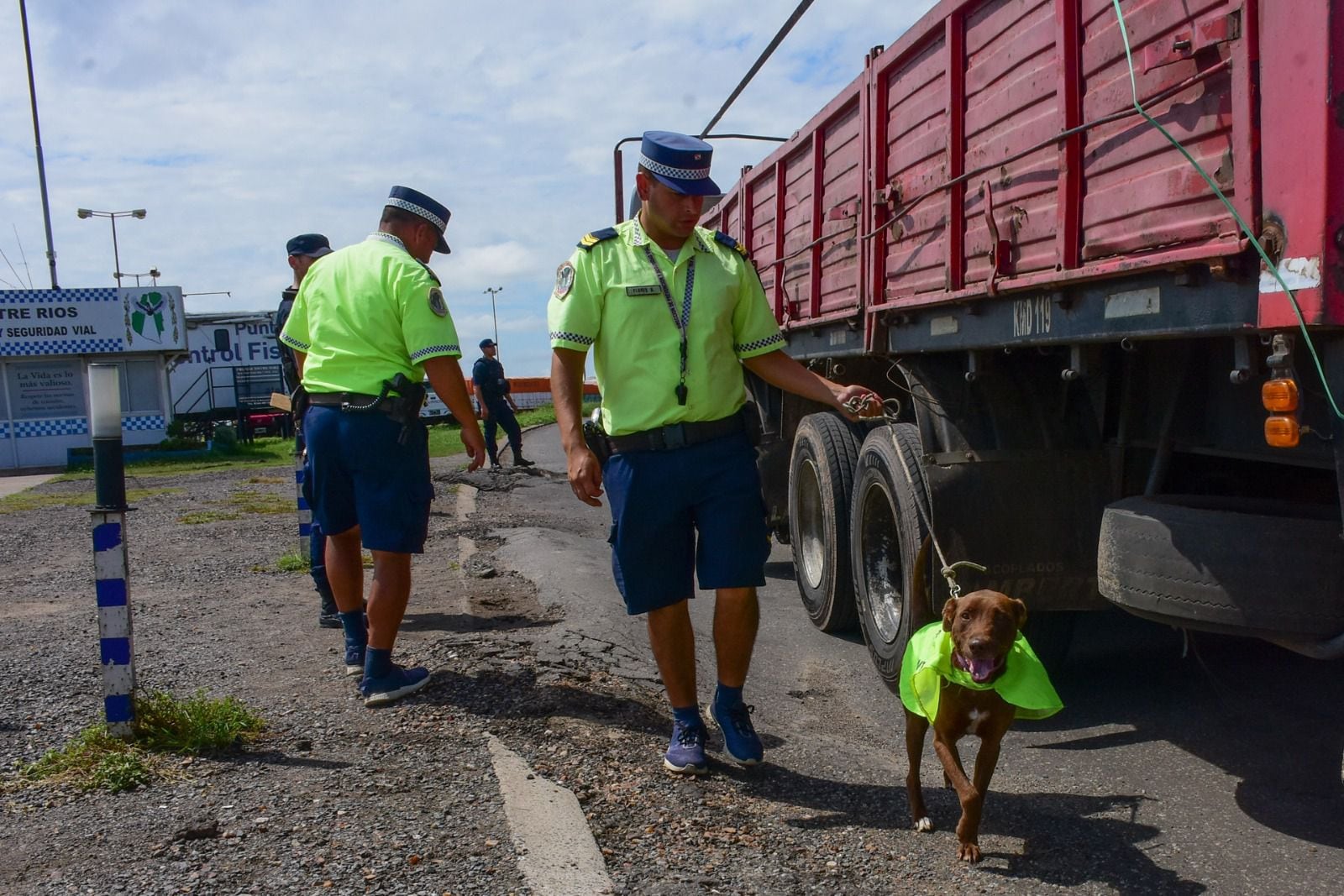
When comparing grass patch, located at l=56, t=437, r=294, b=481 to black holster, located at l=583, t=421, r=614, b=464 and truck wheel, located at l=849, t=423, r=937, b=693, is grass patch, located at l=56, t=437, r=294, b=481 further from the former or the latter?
black holster, located at l=583, t=421, r=614, b=464

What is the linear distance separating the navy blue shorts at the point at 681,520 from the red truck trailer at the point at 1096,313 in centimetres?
90

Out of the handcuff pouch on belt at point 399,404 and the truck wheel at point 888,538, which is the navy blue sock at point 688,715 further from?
the handcuff pouch on belt at point 399,404

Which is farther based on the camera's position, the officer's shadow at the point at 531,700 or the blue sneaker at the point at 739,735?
the officer's shadow at the point at 531,700

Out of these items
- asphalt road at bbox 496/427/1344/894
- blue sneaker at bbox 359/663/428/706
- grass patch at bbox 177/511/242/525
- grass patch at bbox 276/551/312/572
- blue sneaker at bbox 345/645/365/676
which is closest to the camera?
asphalt road at bbox 496/427/1344/894

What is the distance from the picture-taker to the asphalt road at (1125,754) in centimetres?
331

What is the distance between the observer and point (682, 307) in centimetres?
396

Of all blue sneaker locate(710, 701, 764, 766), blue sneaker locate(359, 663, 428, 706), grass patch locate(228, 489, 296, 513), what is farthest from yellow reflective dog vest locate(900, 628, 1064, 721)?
grass patch locate(228, 489, 296, 513)

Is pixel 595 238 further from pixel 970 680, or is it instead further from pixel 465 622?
pixel 465 622

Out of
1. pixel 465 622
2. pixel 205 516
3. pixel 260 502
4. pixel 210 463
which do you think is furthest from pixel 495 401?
pixel 465 622

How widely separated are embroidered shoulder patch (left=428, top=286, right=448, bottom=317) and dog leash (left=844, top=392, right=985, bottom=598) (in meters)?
1.75

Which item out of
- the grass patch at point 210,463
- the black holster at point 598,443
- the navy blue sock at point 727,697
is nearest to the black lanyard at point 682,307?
the black holster at point 598,443

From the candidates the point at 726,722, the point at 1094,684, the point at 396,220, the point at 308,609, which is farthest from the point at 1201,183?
the point at 308,609

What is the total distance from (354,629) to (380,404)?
3.35 ft

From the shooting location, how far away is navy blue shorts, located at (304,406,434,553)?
15.5 ft
